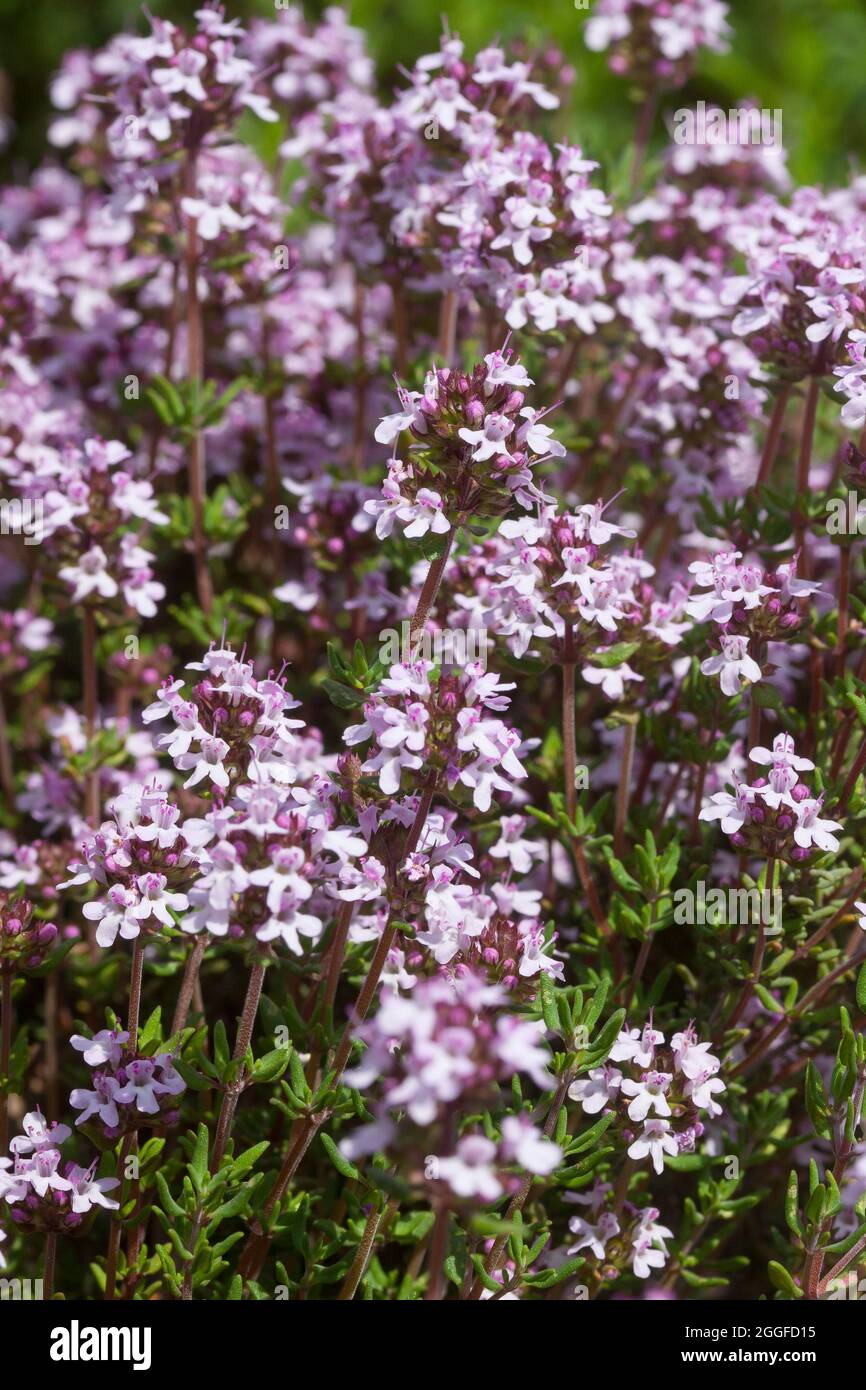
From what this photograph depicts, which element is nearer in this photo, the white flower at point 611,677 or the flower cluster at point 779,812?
the flower cluster at point 779,812

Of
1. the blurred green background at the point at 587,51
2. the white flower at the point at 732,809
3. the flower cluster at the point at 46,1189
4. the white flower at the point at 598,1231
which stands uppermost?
the blurred green background at the point at 587,51

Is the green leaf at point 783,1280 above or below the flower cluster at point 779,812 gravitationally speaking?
below

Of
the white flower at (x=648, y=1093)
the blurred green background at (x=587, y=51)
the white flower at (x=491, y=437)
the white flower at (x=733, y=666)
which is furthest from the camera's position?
the blurred green background at (x=587, y=51)

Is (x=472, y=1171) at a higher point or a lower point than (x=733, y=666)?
lower

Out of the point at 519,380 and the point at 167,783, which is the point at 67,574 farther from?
the point at 519,380

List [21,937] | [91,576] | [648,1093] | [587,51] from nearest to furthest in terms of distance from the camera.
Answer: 1. [648,1093]
2. [21,937]
3. [91,576]
4. [587,51]

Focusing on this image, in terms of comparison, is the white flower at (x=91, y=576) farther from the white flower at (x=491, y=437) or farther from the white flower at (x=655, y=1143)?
the white flower at (x=655, y=1143)

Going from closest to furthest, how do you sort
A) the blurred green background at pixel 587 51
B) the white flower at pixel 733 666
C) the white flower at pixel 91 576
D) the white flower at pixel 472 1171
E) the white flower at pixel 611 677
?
the white flower at pixel 472 1171
the white flower at pixel 733 666
the white flower at pixel 611 677
the white flower at pixel 91 576
the blurred green background at pixel 587 51

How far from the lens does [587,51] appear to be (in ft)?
29.8

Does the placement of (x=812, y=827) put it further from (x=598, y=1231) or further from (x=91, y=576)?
(x=91, y=576)

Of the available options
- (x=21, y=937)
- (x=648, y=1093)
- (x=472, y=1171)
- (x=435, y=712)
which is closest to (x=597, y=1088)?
(x=648, y=1093)

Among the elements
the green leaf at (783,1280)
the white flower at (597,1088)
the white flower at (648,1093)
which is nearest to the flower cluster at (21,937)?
the white flower at (597,1088)

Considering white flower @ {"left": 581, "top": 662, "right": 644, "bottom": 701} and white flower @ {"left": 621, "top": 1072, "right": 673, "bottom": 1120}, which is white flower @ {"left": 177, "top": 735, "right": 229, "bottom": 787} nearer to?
white flower @ {"left": 581, "top": 662, "right": 644, "bottom": 701}

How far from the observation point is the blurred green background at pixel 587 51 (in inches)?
337
